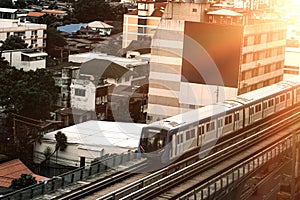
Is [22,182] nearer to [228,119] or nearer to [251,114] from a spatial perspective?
[228,119]

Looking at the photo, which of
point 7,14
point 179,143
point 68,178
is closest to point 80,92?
point 179,143

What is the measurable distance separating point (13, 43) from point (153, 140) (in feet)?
34.6

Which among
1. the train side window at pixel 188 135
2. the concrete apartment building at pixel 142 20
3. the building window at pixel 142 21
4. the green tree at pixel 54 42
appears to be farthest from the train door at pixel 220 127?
the green tree at pixel 54 42

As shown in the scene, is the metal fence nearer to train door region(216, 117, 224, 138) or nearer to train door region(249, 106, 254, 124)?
train door region(216, 117, 224, 138)

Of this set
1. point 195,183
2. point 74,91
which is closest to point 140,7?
point 74,91

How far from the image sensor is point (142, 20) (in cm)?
1728

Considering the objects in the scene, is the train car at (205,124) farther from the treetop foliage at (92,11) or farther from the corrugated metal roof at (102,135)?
the treetop foliage at (92,11)

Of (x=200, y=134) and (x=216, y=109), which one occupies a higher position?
(x=216, y=109)

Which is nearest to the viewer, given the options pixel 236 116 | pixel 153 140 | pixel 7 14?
pixel 153 140

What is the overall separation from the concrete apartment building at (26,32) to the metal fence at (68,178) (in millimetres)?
11479

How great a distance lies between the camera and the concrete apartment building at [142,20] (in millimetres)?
17188

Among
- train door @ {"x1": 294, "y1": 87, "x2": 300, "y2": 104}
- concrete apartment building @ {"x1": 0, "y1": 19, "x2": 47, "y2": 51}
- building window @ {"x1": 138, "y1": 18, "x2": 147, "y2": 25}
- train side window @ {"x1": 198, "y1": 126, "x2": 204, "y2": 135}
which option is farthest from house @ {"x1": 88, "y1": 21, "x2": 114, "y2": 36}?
train side window @ {"x1": 198, "y1": 126, "x2": 204, "y2": 135}

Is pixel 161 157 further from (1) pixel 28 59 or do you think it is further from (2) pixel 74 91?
(1) pixel 28 59

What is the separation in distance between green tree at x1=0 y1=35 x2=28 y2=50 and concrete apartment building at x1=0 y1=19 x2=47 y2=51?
2.20ft
